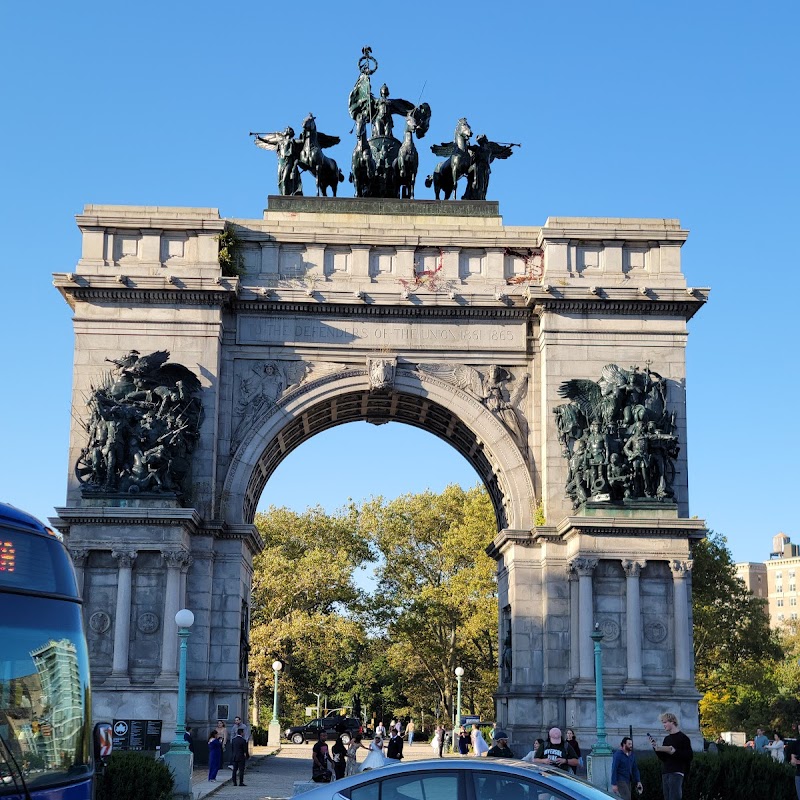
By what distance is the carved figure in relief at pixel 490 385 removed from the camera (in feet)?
116

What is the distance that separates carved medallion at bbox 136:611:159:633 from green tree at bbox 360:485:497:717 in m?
32.3

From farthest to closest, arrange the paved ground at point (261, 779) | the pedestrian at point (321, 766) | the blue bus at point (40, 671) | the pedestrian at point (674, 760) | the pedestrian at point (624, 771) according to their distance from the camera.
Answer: the paved ground at point (261, 779) < the pedestrian at point (321, 766) < the pedestrian at point (624, 771) < the pedestrian at point (674, 760) < the blue bus at point (40, 671)

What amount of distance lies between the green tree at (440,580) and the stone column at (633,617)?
3045cm

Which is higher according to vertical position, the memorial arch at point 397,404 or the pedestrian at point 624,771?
the memorial arch at point 397,404

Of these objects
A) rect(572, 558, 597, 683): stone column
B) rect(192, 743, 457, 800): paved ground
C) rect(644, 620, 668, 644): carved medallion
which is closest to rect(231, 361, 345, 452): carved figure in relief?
rect(572, 558, 597, 683): stone column

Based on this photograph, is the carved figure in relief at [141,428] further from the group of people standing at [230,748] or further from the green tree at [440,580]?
the green tree at [440,580]

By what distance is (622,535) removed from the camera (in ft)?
107

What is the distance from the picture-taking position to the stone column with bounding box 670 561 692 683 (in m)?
31.9

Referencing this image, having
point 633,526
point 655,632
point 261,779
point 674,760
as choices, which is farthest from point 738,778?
point 261,779

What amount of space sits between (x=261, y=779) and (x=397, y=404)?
11270 mm

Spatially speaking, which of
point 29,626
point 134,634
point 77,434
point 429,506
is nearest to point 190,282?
point 77,434

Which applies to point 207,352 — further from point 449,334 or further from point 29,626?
point 29,626

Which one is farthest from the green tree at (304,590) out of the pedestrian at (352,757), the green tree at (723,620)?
the pedestrian at (352,757)

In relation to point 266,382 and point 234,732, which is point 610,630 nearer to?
point 234,732
